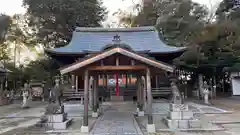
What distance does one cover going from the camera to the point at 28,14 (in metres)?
23.0

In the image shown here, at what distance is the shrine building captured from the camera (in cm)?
723

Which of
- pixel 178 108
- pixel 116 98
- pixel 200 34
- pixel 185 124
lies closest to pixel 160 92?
pixel 116 98

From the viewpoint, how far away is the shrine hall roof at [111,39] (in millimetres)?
12062

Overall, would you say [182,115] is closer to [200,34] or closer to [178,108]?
[178,108]

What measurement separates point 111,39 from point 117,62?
6.77m

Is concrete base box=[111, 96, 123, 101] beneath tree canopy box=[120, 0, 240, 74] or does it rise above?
beneath

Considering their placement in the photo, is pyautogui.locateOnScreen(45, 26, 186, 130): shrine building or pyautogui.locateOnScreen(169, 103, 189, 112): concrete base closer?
pyautogui.locateOnScreen(45, 26, 186, 130): shrine building

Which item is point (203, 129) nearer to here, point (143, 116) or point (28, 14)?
point (143, 116)

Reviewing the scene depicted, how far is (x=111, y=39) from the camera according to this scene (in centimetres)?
1408

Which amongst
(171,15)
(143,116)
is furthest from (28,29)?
(143,116)

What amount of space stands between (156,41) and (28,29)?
53.8 ft

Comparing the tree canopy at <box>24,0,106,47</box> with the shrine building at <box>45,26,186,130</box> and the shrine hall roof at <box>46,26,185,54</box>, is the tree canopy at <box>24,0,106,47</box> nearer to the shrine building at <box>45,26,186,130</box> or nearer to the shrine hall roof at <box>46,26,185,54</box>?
the shrine building at <box>45,26,186,130</box>

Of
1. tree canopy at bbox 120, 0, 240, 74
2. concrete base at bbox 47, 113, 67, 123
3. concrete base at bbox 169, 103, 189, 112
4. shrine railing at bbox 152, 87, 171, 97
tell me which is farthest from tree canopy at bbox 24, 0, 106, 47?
concrete base at bbox 169, 103, 189, 112

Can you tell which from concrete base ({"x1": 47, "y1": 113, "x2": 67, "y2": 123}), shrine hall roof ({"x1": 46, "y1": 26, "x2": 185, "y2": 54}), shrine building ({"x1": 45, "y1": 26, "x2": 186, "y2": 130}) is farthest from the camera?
shrine hall roof ({"x1": 46, "y1": 26, "x2": 185, "y2": 54})
